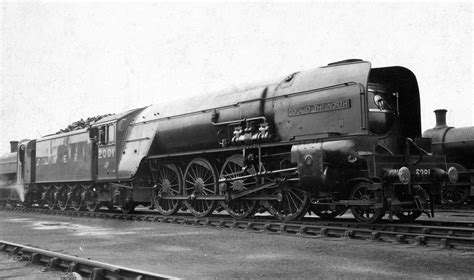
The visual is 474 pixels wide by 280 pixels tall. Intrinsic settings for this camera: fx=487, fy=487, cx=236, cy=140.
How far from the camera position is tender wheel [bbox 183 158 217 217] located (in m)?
12.6

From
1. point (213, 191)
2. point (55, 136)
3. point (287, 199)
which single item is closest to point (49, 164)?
point (55, 136)

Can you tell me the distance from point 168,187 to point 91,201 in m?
4.90

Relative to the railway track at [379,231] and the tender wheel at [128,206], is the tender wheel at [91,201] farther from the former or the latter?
the railway track at [379,231]

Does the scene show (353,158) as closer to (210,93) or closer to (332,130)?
(332,130)

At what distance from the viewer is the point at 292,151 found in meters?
9.96

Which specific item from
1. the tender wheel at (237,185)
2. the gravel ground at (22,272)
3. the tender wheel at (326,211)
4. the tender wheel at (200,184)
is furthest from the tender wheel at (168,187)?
the gravel ground at (22,272)

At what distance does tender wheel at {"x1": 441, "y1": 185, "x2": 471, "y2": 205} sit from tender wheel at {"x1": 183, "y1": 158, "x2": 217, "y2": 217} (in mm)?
9899

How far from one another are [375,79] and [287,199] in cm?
323

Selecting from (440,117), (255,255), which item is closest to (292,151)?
(255,255)

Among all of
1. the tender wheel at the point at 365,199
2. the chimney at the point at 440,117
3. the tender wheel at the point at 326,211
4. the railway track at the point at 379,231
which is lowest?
the railway track at the point at 379,231

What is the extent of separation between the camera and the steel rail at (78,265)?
17.0ft

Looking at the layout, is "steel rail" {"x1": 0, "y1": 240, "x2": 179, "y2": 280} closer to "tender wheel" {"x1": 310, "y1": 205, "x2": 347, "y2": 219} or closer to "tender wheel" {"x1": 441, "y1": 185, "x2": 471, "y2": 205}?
"tender wheel" {"x1": 310, "y1": 205, "x2": 347, "y2": 219}

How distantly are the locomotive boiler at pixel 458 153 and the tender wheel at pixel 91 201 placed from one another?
1237cm

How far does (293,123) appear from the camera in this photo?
1066 cm
